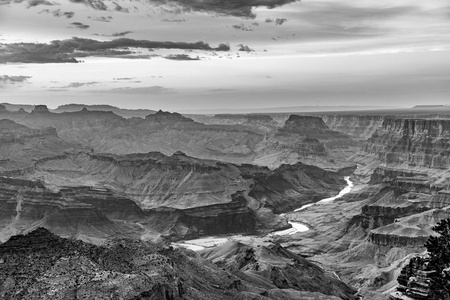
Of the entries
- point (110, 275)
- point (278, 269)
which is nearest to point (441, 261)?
point (110, 275)

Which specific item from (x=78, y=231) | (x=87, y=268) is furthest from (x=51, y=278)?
(x=78, y=231)

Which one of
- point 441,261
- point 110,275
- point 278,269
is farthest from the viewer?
point 278,269

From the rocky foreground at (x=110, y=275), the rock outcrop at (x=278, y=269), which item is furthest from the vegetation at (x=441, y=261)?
the rock outcrop at (x=278, y=269)

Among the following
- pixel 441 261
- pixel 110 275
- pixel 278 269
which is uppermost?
pixel 441 261

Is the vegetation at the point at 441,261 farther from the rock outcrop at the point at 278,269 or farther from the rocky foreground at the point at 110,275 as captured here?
the rock outcrop at the point at 278,269

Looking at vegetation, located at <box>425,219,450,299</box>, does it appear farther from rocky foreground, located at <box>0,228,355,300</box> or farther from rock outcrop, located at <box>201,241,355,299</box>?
rock outcrop, located at <box>201,241,355,299</box>

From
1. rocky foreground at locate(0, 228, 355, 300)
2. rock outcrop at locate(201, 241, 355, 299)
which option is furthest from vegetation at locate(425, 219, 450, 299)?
rock outcrop at locate(201, 241, 355, 299)

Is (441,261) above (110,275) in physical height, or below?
above

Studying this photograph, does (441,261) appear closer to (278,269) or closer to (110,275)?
(110,275)

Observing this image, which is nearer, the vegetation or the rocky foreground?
the vegetation
